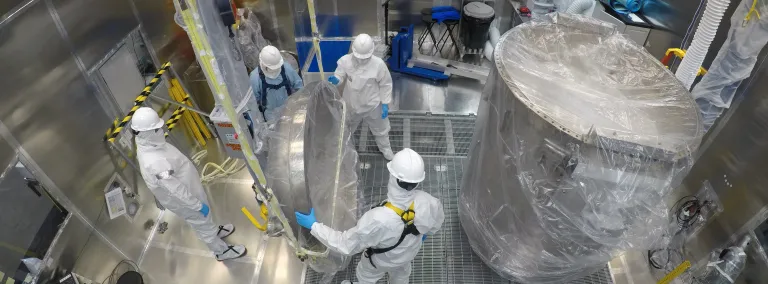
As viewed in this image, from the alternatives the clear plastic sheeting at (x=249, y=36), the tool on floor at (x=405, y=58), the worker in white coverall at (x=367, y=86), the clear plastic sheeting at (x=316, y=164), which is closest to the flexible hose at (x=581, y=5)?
the tool on floor at (x=405, y=58)

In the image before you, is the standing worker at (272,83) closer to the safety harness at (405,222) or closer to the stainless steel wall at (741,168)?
the safety harness at (405,222)

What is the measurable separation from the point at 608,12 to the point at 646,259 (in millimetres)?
2861

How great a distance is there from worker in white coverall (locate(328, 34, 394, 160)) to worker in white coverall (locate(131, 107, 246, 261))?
4.68 feet

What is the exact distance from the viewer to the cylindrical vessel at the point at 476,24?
537 centimetres

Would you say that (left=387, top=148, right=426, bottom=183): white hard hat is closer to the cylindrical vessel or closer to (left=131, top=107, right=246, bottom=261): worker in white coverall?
(left=131, top=107, right=246, bottom=261): worker in white coverall

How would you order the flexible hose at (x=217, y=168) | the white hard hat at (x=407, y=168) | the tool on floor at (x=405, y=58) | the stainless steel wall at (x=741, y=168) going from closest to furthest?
1. the white hard hat at (x=407, y=168)
2. the stainless steel wall at (x=741, y=168)
3. the flexible hose at (x=217, y=168)
4. the tool on floor at (x=405, y=58)

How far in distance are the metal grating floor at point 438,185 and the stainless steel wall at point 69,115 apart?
191 centimetres

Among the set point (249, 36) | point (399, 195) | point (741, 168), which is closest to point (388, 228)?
point (399, 195)

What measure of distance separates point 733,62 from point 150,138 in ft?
13.6

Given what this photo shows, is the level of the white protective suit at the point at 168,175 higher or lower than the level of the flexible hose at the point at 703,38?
lower

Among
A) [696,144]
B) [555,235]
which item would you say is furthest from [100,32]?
[696,144]

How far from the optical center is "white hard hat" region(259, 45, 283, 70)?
335 cm

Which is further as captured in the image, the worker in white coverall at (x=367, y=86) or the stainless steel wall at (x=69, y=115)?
the worker in white coverall at (x=367, y=86)

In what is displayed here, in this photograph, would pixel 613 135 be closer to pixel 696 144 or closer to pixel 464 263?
pixel 696 144
